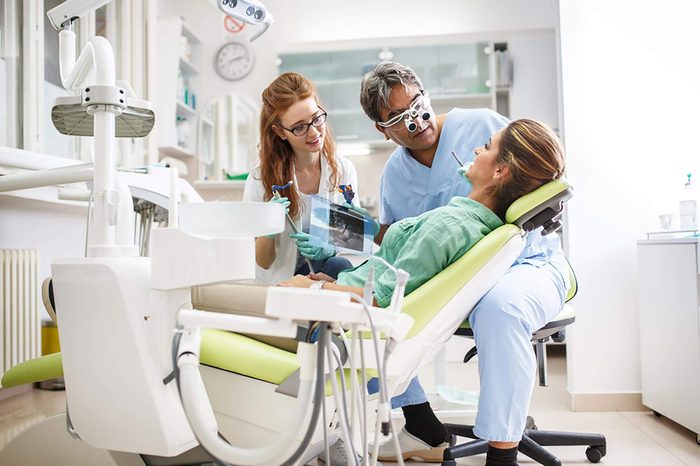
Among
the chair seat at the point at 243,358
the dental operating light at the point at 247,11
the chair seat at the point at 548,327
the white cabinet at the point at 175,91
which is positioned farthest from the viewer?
the white cabinet at the point at 175,91

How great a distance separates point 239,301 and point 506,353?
1.96 feet

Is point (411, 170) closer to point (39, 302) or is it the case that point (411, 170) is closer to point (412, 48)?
point (39, 302)

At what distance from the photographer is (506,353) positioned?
4.47 feet

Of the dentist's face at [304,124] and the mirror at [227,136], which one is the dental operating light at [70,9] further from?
the mirror at [227,136]

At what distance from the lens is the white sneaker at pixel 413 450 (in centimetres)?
188

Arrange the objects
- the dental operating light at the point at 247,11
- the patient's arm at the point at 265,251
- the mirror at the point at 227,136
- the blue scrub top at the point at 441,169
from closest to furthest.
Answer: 1. the dental operating light at the point at 247,11
2. the blue scrub top at the point at 441,169
3. the patient's arm at the point at 265,251
4. the mirror at the point at 227,136

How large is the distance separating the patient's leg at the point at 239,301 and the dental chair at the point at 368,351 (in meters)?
0.03

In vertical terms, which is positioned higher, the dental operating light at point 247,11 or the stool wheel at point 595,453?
the dental operating light at point 247,11

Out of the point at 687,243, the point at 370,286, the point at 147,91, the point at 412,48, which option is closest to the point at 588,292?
the point at 687,243

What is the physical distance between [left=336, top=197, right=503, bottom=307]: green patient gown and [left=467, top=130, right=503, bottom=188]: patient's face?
0.07m

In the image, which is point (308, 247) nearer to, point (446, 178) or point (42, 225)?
point (446, 178)

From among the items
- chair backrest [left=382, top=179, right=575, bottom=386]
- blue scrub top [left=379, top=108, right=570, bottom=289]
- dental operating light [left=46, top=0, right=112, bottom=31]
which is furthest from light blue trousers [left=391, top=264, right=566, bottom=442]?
dental operating light [left=46, top=0, right=112, bottom=31]

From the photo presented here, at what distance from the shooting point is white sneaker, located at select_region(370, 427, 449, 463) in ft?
6.17

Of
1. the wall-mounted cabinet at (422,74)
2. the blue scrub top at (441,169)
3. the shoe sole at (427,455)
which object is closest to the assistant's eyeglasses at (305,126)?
the blue scrub top at (441,169)
